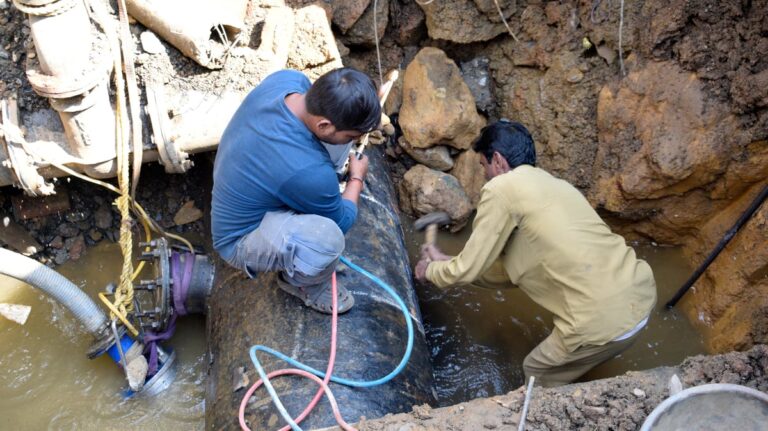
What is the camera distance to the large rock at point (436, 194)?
13.4 ft

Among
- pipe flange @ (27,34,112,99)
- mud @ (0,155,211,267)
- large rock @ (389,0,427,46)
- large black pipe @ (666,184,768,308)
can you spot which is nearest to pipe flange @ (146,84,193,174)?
pipe flange @ (27,34,112,99)

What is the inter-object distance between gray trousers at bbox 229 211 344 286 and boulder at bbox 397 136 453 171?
6.44ft

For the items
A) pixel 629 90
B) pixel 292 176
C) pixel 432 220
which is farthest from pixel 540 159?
pixel 292 176

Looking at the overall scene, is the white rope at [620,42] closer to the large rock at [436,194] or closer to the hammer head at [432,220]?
the large rock at [436,194]

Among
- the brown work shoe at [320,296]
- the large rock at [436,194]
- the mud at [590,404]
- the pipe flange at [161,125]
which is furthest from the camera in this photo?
the large rock at [436,194]

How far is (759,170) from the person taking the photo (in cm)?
342

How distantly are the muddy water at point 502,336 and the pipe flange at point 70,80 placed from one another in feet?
7.44

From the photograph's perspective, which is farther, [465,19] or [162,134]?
[465,19]

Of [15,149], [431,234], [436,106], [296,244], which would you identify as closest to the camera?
[296,244]

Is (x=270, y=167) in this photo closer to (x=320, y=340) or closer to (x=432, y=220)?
(x=320, y=340)

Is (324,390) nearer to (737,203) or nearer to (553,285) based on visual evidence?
(553,285)

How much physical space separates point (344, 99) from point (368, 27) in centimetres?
246

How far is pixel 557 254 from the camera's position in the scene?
267 centimetres

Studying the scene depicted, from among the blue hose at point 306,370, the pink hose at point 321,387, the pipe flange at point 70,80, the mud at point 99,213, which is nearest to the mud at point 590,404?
the pink hose at point 321,387
